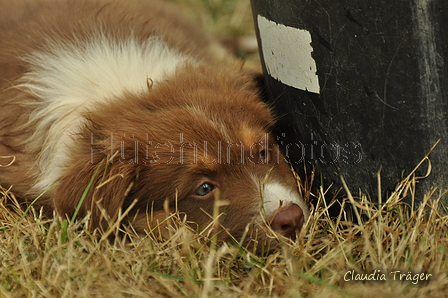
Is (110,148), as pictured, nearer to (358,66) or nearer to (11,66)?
(11,66)

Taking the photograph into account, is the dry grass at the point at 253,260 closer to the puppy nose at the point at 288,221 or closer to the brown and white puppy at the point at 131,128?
the puppy nose at the point at 288,221

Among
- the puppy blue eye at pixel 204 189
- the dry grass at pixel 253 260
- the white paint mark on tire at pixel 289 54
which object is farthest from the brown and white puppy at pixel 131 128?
the white paint mark on tire at pixel 289 54

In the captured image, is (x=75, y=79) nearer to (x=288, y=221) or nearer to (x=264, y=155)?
(x=264, y=155)

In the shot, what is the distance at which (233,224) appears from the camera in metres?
2.87

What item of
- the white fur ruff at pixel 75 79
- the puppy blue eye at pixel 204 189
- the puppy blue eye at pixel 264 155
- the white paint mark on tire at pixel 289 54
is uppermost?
the white paint mark on tire at pixel 289 54

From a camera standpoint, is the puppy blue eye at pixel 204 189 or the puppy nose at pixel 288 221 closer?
the puppy nose at pixel 288 221

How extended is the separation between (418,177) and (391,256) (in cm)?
44

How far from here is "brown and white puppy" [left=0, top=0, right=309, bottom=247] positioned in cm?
285

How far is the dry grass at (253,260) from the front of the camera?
228 cm

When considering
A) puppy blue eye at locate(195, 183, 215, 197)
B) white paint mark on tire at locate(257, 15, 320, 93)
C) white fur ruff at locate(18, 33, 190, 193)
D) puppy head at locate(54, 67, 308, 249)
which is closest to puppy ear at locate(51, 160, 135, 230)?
puppy head at locate(54, 67, 308, 249)

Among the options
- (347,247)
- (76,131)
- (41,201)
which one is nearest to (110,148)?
(76,131)

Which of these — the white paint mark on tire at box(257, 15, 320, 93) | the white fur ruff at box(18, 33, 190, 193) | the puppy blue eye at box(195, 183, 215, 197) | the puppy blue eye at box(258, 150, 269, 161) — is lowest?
the puppy blue eye at box(195, 183, 215, 197)

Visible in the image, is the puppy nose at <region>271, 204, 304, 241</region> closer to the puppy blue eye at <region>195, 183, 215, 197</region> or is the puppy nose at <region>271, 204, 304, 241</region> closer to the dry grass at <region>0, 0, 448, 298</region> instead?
the dry grass at <region>0, 0, 448, 298</region>

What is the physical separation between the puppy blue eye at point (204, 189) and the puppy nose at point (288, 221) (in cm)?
40
